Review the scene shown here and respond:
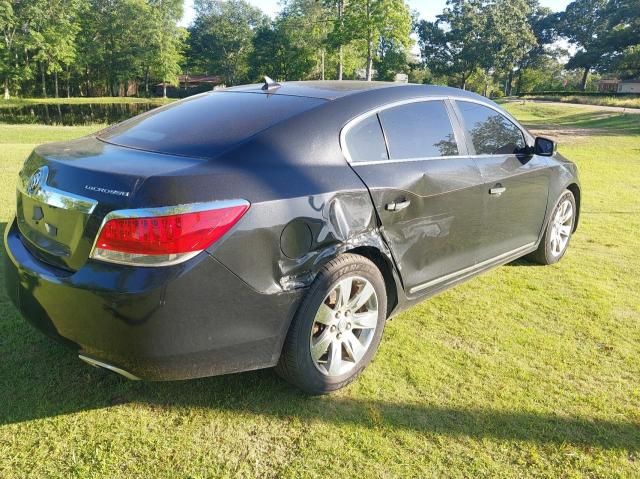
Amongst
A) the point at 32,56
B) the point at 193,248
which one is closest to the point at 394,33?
the point at 32,56

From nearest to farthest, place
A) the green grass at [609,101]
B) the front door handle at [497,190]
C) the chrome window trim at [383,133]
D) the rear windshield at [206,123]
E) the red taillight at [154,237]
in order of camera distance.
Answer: the red taillight at [154,237] → the rear windshield at [206,123] → the chrome window trim at [383,133] → the front door handle at [497,190] → the green grass at [609,101]

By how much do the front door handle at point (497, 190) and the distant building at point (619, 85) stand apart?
246 ft

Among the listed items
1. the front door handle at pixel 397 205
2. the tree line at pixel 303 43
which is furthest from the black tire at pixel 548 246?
the tree line at pixel 303 43

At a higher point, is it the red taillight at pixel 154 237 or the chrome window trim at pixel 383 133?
the chrome window trim at pixel 383 133

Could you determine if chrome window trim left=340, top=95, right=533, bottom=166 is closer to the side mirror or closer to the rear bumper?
the side mirror

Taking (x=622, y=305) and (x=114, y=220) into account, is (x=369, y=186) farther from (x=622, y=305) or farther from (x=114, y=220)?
(x=622, y=305)

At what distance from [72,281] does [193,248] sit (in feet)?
1.80

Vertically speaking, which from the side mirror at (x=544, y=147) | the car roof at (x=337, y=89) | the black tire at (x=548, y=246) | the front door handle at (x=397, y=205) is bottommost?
the black tire at (x=548, y=246)

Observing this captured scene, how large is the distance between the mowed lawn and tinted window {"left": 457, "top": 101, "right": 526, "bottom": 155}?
3.94ft

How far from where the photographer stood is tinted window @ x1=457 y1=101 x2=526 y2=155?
3.83 meters

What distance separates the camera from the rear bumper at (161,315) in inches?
86.4

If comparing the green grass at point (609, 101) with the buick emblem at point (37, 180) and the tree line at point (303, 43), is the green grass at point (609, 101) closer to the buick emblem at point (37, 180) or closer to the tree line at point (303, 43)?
the tree line at point (303, 43)

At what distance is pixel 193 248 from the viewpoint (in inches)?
87.6

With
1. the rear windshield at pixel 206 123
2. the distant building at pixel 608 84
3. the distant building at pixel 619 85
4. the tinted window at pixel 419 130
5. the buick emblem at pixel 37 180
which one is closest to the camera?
the buick emblem at pixel 37 180
